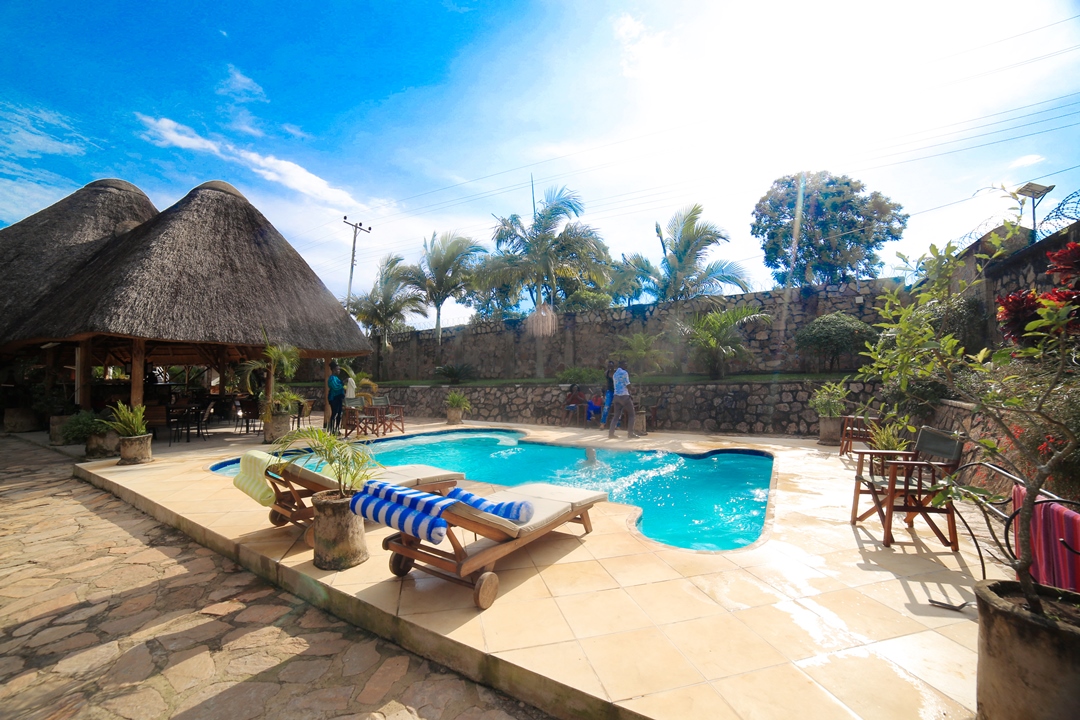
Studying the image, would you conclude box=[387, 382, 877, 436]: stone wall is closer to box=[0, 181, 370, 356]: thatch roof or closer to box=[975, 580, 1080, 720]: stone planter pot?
box=[0, 181, 370, 356]: thatch roof

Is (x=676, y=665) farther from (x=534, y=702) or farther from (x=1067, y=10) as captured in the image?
(x=1067, y=10)

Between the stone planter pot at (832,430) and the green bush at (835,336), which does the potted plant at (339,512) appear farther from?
the green bush at (835,336)

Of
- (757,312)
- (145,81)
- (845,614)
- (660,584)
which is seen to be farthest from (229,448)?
(757,312)

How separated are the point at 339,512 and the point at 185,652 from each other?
40.6 inches

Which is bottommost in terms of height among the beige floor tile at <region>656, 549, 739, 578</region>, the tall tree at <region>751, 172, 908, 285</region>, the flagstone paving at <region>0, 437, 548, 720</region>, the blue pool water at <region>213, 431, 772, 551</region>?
the blue pool water at <region>213, 431, 772, 551</region>

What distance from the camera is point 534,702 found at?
2.05 meters

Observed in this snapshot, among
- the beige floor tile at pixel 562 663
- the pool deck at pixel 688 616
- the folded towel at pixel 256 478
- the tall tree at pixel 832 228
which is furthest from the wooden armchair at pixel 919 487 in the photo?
the tall tree at pixel 832 228

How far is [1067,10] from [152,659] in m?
6.52

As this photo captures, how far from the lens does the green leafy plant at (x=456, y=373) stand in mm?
17530

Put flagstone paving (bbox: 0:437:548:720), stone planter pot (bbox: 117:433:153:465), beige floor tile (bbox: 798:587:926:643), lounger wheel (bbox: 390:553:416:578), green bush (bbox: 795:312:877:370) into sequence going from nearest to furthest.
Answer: flagstone paving (bbox: 0:437:548:720) → beige floor tile (bbox: 798:587:926:643) → lounger wheel (bbox: 390:553:416:578) → stone planter pot (bbox: 117:433:153:465) → green bush (bbox: 795:312:877:370)

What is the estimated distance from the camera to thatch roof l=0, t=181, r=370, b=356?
8406mm

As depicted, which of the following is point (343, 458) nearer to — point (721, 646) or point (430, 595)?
point (430, 595)

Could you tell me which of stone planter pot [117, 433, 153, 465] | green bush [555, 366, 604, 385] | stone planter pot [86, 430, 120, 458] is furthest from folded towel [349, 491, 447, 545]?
green bush [555, 366, 604, 385]

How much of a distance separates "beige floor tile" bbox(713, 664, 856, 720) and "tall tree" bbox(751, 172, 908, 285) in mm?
19921
